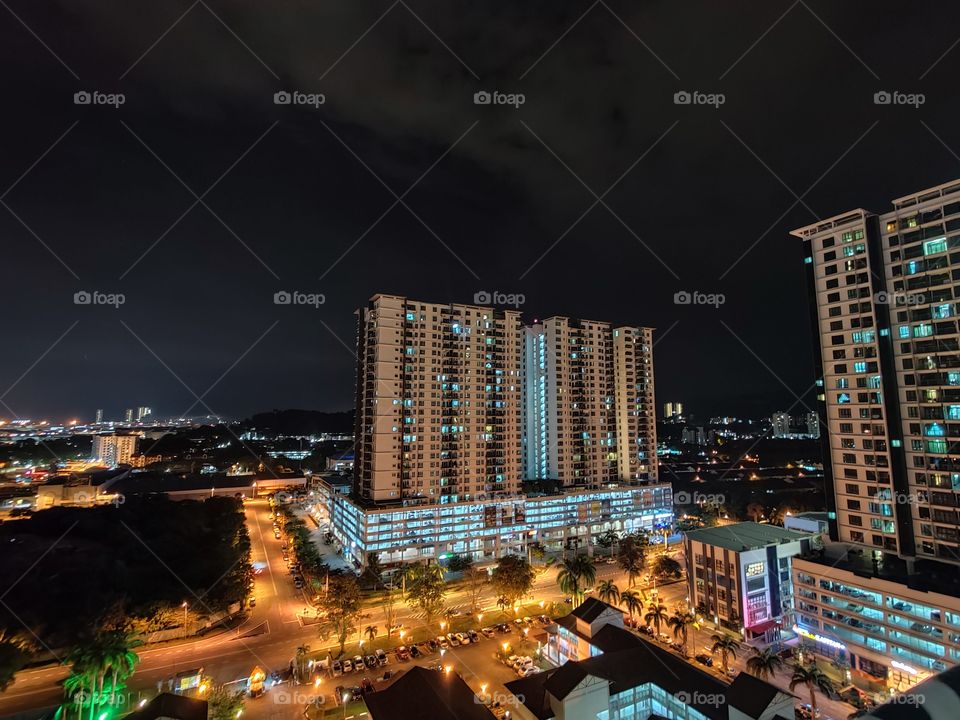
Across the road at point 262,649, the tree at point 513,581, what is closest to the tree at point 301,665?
the road at point 262,649

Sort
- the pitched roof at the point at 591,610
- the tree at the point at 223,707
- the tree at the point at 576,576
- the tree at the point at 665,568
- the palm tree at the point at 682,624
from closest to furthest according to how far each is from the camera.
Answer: the tree at the point at 223,707, the pitched roof at the point at 591,610, the palm tree at the point at 682,624, the tree at the point at 576,576, the tree at the point at 665,568

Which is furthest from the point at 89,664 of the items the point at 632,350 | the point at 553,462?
the point at 632,350

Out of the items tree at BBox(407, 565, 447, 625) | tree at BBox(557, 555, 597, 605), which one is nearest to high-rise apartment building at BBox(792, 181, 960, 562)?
tree at BBox(557, 555, 597, 605)

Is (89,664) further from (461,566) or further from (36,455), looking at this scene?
(36,455)

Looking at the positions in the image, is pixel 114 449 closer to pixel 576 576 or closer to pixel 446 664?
pixel 446 664

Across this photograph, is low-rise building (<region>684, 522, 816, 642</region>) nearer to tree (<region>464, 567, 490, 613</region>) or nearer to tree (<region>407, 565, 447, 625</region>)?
tree (<region>464, 567, 490, 613</region>)

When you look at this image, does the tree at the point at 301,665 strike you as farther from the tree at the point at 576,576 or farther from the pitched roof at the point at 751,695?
the pitched roof at the point at 751,695
